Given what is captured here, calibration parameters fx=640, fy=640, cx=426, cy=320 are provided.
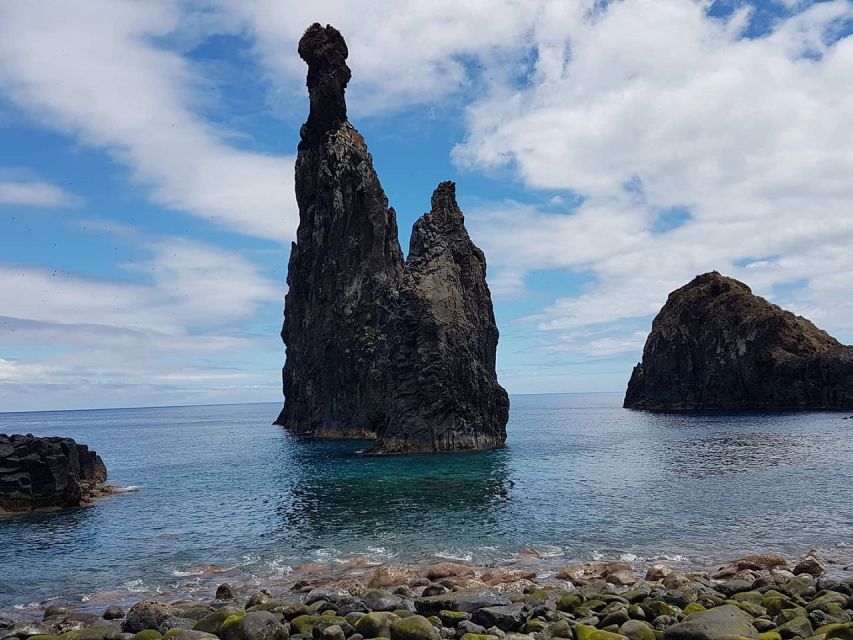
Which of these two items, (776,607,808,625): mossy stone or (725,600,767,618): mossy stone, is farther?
(725,600,767,618): mossy stone

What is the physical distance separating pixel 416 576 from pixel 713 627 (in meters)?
13.5

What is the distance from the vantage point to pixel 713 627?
15.3 m

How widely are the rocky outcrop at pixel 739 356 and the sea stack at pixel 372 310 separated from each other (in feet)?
312

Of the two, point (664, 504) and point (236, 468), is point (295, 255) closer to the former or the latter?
point (236, 468)

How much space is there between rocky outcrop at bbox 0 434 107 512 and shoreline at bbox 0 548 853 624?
25.1 m

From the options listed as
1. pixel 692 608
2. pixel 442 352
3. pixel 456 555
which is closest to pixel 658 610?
pixel 692 608

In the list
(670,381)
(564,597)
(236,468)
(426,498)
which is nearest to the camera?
(564,597)

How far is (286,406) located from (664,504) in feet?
434

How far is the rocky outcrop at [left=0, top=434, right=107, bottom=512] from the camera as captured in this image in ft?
154

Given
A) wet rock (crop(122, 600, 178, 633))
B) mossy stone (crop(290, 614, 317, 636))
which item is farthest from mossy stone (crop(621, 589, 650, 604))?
wet rock (crop(122, 600, 178, 633))

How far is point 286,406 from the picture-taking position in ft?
536

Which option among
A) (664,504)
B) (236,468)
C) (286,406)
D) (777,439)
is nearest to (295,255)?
(286,406)

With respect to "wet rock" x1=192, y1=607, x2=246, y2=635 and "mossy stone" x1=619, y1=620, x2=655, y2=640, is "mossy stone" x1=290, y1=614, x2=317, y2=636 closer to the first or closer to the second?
"wet rock" x1=192, y1=607, x2=246, y2=635

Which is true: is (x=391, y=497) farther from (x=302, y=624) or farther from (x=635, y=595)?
(x=302, y=624)
